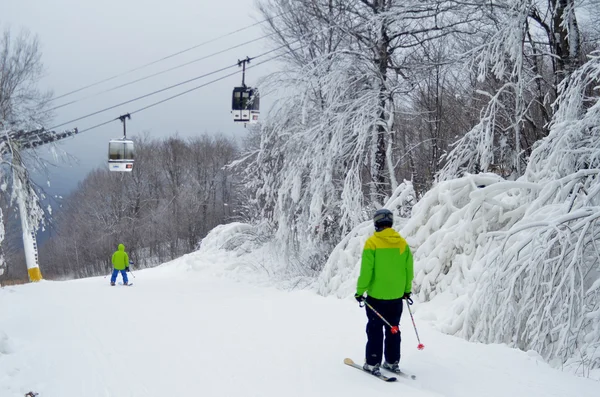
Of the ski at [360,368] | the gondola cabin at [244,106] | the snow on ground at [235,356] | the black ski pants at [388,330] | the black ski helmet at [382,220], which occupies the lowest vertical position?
the snow on ground at [235,356]

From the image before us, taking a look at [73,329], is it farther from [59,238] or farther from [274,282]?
[59,238]

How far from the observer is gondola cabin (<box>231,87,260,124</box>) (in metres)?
13.9

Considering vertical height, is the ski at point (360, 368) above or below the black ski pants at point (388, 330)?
below

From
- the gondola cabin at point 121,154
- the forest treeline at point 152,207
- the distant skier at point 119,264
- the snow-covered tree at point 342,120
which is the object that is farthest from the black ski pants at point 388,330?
the forest treeline at point 152,207

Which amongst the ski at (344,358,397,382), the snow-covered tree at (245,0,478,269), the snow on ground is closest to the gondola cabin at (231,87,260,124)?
the snow-covered tree at (245,0,478,269)

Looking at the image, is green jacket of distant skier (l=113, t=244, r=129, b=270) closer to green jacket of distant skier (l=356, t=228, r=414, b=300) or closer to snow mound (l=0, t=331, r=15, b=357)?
snow mound (l=0, t=331, r=15, b=357)

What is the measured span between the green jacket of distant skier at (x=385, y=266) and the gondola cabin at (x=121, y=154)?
15.3 meters

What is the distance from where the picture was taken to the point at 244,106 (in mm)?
14688

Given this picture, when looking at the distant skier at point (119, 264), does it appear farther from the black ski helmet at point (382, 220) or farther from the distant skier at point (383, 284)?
the black ski helmet at point (382, 220)

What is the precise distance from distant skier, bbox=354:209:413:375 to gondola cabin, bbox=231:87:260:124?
9.22 metres

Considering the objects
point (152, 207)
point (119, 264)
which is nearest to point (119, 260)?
point (119, 264)

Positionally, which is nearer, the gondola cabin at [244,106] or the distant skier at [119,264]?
the gondola cabin at [244,106]

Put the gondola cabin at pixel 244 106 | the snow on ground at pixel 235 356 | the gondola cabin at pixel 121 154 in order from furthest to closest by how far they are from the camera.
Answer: the gondola cabin at pixel 121 154, the gondola cabin at pixel 244 106, the snow on ground at pixel 235 356

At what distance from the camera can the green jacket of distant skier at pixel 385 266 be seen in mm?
4867
